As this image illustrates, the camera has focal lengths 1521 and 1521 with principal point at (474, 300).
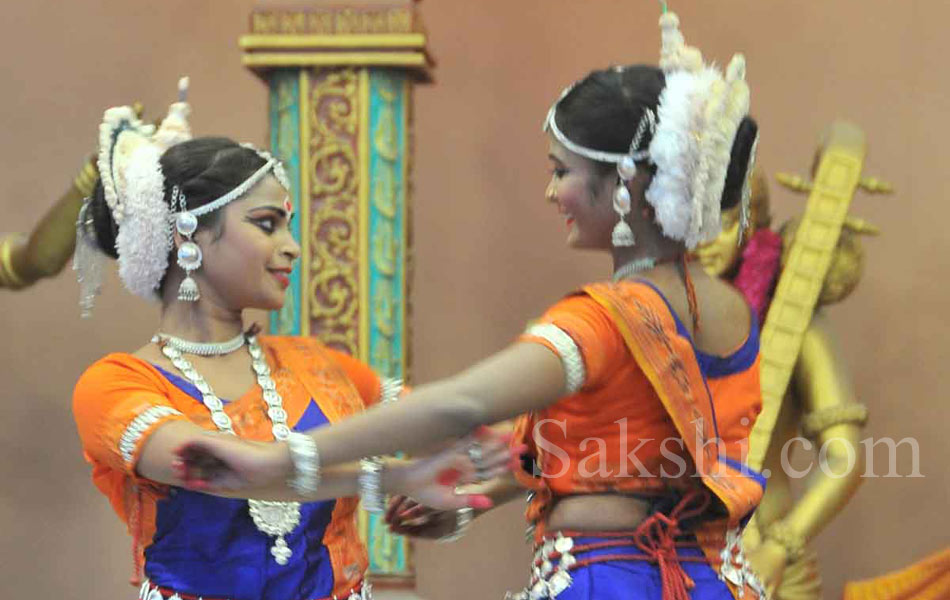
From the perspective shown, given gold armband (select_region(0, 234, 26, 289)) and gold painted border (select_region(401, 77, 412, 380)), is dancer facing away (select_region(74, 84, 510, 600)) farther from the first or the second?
gold armband (select_region(0, 234, 26, 289))

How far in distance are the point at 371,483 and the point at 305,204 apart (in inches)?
56.6

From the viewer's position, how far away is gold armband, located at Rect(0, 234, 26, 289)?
3.70m

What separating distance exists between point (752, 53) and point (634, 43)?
32cm

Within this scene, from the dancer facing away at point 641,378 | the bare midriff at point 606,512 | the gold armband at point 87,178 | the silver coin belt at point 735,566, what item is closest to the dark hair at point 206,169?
the dancer facing away at point 641,378

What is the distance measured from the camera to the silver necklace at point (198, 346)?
2.36 meters

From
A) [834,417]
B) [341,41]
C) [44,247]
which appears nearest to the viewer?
[341,41]

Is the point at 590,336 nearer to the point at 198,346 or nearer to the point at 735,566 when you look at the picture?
the point at 735,566

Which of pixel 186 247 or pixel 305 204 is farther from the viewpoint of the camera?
pixel 305 204

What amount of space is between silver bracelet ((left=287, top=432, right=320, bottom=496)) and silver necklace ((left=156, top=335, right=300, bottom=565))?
0.36 m

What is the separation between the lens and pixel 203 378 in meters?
2.33

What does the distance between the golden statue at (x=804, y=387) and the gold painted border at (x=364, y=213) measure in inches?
31.2

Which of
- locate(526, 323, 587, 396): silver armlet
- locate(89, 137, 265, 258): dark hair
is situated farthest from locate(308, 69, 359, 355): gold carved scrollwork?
locate(526, 323, 587, 396): silver armlet

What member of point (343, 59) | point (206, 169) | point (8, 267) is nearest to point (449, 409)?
point (206, 169)

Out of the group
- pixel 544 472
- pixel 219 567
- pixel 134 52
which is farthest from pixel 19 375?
pixel 544 472
